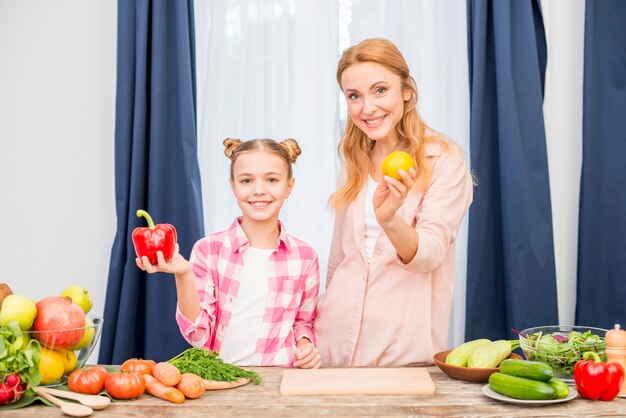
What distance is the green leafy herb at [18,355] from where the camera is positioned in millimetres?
1465

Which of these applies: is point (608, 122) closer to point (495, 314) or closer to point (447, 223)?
point (495, 314)

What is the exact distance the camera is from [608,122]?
3.51 m

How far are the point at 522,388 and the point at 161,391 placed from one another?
0.77 metres

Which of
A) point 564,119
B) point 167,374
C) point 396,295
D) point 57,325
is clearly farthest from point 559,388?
point 564,119

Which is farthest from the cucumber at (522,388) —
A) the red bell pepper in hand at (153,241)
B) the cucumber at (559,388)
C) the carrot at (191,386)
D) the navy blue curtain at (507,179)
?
the navy blue curtain at (507,179)

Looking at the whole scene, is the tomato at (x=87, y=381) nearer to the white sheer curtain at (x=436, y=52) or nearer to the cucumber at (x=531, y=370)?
the cucumber at (x=531, y=370)

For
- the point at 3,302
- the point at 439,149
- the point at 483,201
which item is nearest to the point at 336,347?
the point at 439,149

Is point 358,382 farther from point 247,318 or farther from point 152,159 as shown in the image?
point 152,159

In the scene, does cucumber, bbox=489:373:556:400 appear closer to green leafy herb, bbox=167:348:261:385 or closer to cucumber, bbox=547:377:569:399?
cucumber, bbox=547:377:569:399

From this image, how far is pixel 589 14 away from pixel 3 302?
118 inches

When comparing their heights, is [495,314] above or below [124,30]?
below

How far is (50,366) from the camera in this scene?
158 cm

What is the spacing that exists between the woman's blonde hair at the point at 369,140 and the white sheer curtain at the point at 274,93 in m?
1.05

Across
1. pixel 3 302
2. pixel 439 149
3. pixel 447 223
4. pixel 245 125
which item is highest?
pixel 245 125
